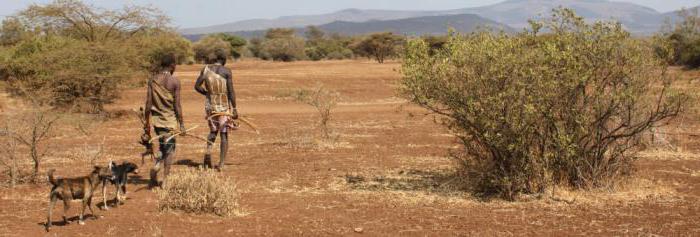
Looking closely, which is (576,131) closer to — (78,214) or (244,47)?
(78,214)

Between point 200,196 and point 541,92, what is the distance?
4.00 meters

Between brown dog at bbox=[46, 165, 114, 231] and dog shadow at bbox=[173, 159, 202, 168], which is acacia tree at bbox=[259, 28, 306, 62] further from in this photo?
brown dog at bbox=[46, 165, 114, 231]

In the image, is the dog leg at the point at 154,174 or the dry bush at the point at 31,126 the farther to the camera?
the dry bush at the point at 31,126

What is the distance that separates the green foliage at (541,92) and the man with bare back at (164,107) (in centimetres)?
287

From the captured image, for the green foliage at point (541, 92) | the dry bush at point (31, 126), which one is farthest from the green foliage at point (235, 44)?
the green foliage at point (541, 92)

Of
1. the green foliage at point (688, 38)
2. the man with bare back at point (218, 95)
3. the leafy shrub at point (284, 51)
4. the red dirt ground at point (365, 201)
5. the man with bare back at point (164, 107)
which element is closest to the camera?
the red dirt ground at point (365, 201)

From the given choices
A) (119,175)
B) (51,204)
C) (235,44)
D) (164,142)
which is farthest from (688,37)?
(235,44)

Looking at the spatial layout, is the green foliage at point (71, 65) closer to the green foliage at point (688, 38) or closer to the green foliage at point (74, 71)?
the green foliage at point (74, 71)

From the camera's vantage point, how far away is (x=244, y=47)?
86.7m

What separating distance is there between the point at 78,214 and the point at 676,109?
7.00 metres

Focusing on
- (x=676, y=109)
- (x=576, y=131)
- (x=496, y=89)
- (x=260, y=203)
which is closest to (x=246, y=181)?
(x=260, y=203)

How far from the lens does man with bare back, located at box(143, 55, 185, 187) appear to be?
8.32m

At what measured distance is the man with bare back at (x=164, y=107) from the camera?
8.32 m

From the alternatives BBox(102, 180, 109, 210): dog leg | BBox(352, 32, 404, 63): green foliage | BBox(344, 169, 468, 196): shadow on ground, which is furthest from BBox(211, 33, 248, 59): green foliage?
BBox(102, 180, 109, 210): dog leg
